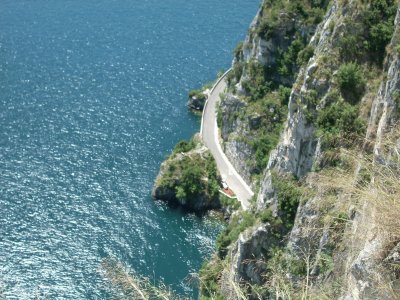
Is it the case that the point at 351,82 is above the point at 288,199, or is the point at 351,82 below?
above

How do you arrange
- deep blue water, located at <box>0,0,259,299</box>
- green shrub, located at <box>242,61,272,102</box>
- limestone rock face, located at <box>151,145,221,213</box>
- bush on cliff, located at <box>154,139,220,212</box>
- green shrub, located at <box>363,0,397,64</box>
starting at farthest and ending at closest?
1. limestone rock face, located at <box>151,145,221,213</box>
2. bush on cliff, located at <box>154,139,220,212</box>
3. green shrub, located at <box>242,61,272,102</box>
4. deep blue water, located at <box>0,0,259,299</box>
5. green shrub, located at <box>363,0,397,64</box>

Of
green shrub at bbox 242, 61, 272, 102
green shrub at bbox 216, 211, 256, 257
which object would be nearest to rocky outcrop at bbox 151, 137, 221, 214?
green shrub at bbox 242, 61, 272, 102

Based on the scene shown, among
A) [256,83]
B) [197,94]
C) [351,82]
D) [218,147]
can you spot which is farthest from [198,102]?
[351,82]

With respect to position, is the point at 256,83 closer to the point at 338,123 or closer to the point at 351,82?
the point at 351,82

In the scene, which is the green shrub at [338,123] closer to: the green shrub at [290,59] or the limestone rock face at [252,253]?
the limestone rock face at [252,253]

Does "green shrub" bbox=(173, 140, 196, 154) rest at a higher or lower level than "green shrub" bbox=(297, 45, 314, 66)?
lower

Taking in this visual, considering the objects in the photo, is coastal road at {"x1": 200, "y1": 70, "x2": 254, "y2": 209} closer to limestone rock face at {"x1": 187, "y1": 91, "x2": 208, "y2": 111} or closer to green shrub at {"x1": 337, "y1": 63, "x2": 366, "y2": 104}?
limestone rock face at {"x1": 187, "y1": 91, "x2": 208, "y2": 111}
